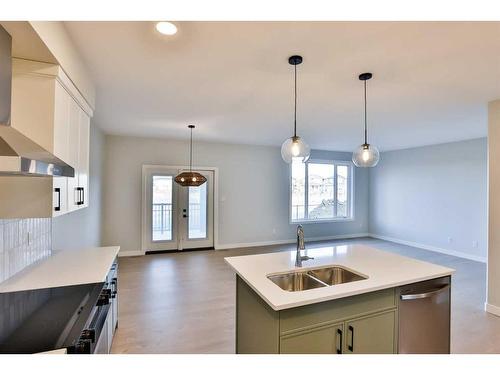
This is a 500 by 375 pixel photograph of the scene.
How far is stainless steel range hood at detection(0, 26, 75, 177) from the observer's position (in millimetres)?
829

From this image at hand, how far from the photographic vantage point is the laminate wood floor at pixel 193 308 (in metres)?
2.39

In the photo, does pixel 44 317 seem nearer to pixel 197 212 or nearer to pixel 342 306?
pixel 342 306

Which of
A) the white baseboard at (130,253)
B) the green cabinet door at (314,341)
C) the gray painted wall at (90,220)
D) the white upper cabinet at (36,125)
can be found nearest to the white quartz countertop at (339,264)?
the green cabinet door at (314,341)

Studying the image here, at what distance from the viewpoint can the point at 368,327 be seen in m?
1.67

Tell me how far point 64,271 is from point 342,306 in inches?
80.4

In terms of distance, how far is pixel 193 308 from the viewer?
3.08 meters

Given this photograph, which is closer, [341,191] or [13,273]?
[13,273]

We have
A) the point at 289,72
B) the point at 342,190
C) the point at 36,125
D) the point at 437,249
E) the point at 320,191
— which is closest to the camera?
the point at 36,125

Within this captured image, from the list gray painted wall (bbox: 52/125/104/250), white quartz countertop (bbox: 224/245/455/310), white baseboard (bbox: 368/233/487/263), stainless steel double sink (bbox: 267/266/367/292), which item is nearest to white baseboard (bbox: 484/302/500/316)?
white quartz countertop (bbox: 224/245/455/310)

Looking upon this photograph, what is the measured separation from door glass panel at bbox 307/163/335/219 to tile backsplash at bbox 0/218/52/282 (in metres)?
6.01

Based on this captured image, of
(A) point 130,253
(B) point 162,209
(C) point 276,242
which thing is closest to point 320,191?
(C) point 276,242

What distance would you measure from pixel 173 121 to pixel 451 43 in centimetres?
354
